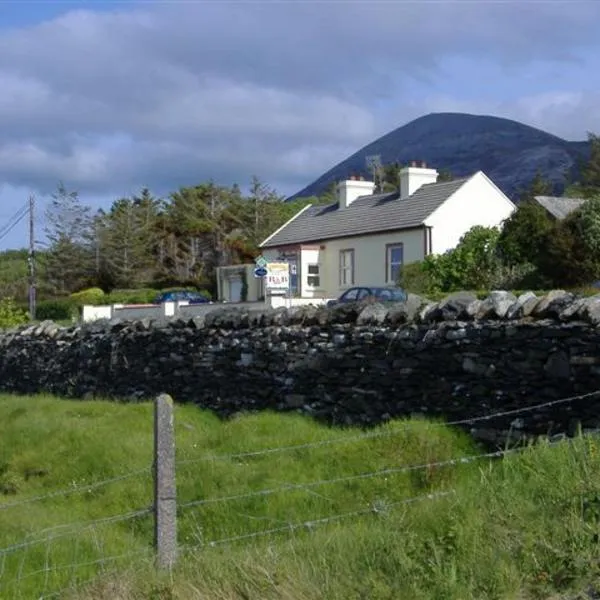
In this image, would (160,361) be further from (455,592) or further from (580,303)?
(455,592)

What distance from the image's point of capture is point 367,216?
4306cm

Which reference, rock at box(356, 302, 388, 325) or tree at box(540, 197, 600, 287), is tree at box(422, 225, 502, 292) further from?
Result: rock at box(356, 302, 388, 325)

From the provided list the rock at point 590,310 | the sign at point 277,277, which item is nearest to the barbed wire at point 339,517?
the rock at point 590,310

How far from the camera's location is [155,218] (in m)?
62.9

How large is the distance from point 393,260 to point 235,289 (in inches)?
380

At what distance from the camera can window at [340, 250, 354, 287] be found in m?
42.5

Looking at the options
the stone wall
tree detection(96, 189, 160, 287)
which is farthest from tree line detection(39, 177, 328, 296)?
the stone wall

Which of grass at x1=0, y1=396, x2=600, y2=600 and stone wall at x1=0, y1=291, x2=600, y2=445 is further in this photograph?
stone wall at x1=0, y1=291, x2=600, y2=445

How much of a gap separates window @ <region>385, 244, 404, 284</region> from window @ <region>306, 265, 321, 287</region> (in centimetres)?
467

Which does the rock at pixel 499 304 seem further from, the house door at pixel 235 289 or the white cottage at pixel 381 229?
the house door at pixel 235 289

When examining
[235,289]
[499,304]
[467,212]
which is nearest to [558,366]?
[499,304]

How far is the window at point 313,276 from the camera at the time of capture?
144ft

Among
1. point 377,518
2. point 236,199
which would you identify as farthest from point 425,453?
point 236,199

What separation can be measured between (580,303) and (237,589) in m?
5.37
